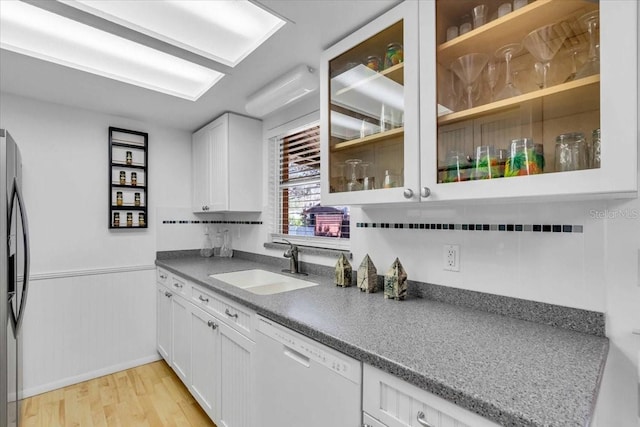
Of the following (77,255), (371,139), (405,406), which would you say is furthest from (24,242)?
(405,406)

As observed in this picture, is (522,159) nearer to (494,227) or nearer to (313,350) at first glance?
(494,227)

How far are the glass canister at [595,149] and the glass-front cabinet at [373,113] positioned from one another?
0.50m

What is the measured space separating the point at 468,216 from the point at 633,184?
0.62 m

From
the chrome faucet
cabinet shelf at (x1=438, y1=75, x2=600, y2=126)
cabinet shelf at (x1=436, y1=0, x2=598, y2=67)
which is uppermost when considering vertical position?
cabinet shelf at (x1=436, y1=0, x2=598, y2=67)

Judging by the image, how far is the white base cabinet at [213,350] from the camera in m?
1.55

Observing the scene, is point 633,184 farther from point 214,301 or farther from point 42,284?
point 42,284

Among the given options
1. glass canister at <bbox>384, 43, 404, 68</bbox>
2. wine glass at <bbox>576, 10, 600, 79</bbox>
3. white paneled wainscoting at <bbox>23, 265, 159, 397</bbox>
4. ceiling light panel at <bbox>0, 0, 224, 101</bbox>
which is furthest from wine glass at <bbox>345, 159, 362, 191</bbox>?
white paneled wainscoting at <bbox>23, 265, 159, 397</bbox>

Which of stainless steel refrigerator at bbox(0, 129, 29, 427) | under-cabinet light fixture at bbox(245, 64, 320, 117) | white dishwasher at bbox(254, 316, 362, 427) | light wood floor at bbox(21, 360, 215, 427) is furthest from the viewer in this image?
light wood floor at bbox(21, 360, 215, 427)

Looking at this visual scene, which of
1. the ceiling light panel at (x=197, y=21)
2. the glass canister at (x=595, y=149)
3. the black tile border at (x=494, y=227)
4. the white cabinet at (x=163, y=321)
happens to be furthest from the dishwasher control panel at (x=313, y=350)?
the white cabinet at (x=163, y=321)

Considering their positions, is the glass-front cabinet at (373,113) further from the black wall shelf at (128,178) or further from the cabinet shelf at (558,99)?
the black wall shelf at (128,178)

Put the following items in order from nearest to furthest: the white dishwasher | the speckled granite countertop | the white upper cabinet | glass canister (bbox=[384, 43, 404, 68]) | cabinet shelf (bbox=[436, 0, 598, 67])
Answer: the speckled granite countertop
the white upper cabinet
cabinet shelf (bbox=[436, 0, 598, 67])
the white dishwasher
glass canister (bbox=[384, 43, 404, 68])

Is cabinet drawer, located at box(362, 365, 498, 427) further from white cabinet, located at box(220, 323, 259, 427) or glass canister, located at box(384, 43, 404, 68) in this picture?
glass canister, located at box(384, 43, 404, 68)

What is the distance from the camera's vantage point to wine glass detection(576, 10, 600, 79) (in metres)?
0.83

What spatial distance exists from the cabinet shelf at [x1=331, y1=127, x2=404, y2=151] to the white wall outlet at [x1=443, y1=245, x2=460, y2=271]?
56 centimetres
